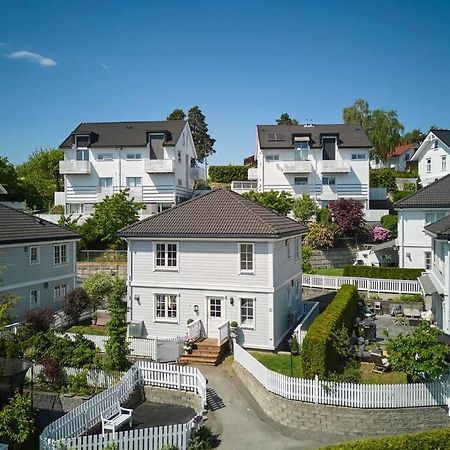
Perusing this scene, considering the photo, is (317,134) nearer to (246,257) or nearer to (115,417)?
(246,257)

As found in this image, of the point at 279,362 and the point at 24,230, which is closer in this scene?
the point at 279,362

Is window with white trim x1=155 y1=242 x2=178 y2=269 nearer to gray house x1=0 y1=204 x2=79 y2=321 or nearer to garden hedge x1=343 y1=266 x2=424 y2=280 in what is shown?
gray house x1=0 y1=204 x2=79 y2=321

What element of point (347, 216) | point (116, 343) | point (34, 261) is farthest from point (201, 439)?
point (347, 216)

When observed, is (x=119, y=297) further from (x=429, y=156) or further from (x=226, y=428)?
(x=429, y=156)

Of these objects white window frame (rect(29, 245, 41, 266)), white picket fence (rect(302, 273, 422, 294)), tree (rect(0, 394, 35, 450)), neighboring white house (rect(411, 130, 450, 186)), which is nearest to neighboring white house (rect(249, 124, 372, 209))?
neighboring white house (rect(411, 130, 450, 186))

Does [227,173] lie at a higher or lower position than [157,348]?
higher

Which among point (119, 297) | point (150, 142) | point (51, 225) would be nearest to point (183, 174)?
point (150, 142)
